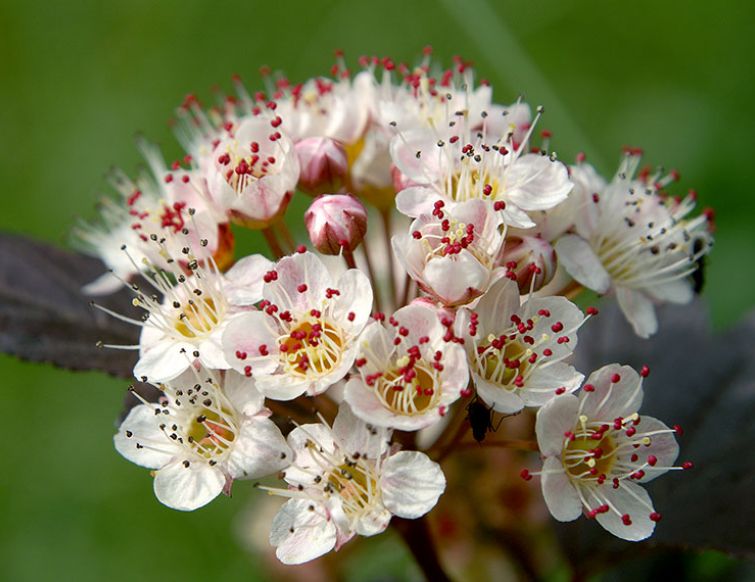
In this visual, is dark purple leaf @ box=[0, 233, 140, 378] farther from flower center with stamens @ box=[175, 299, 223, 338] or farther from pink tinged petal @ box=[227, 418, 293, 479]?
pink tinged petal @ box=[227, 418, 293, 479]

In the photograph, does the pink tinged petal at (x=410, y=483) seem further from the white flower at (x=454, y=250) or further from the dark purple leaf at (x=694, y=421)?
the dark purple leaf at (x=694, y=421)

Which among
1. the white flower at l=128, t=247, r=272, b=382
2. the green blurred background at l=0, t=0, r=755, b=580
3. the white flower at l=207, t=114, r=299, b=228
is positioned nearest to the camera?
the white flower at l=128, t=247, r=272, b=382

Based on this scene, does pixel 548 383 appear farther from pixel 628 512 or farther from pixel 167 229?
pixel 167 229

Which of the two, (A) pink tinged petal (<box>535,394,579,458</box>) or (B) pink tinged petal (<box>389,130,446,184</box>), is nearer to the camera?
(A) pink tinged petal (<box>535,394,579,458</box>)

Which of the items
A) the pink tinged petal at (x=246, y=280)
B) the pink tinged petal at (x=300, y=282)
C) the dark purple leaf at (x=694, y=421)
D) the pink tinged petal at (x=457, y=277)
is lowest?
the dark purple leaf at (x=694, y=421)

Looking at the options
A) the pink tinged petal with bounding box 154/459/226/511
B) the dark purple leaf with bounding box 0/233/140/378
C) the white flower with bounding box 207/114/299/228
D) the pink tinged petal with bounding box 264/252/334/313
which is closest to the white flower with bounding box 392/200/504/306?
the pink tinged petal with bounding box 264/252/334/313

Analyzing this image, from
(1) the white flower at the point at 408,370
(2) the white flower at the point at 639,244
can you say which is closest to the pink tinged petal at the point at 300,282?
(1) the white flower at the point at 408,370

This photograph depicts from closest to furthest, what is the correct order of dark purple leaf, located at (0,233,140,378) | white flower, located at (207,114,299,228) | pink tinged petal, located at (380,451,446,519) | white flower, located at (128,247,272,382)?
pink tinged petal, located at (380,451,446,519)
white flower, located at (128,247,272,382)
white flower, located at (207,114,299,228)
dark purple leaf, located at (0,233,140,378)
